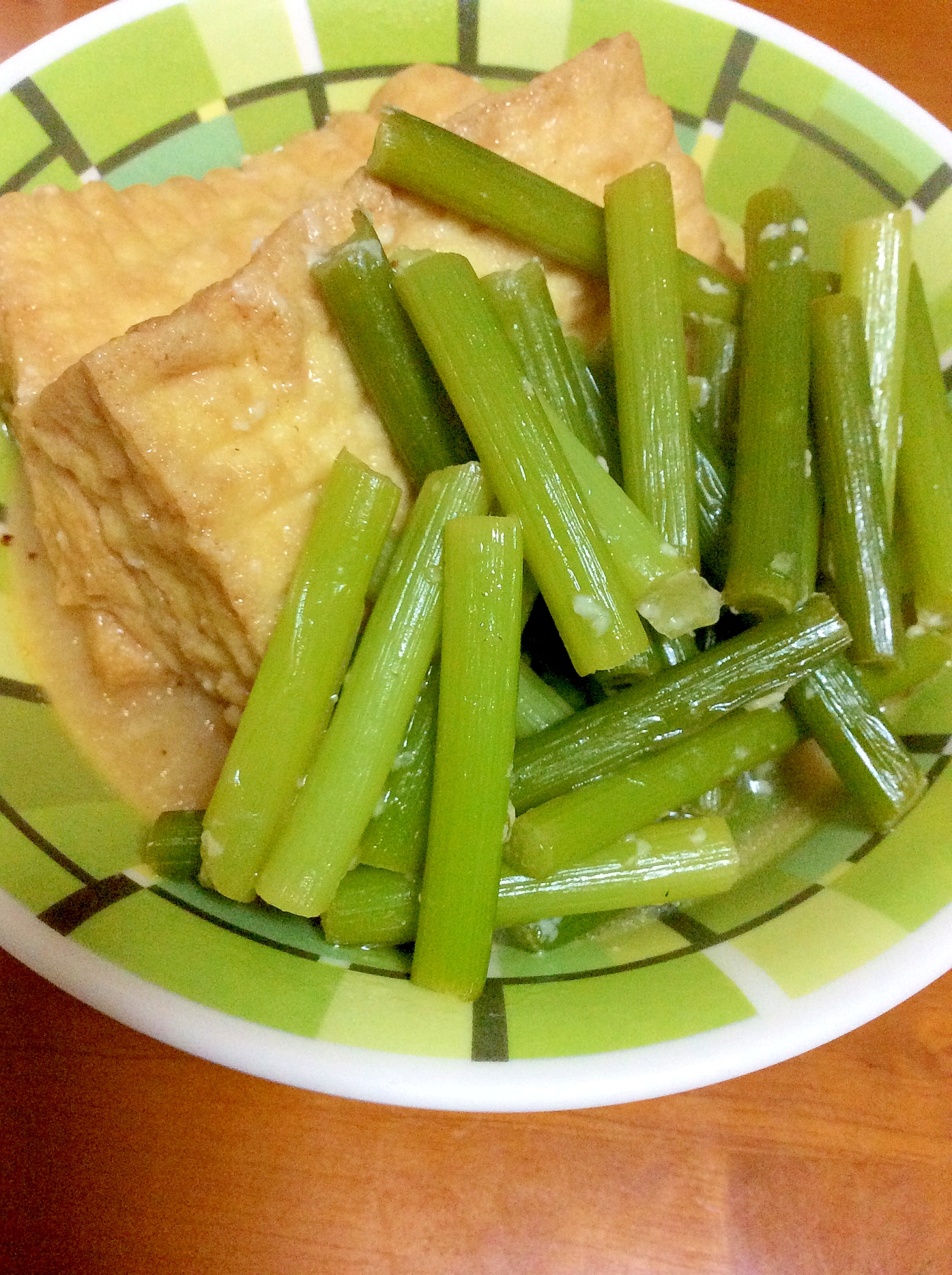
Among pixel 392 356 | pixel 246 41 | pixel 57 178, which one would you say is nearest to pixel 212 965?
pixel 392 356

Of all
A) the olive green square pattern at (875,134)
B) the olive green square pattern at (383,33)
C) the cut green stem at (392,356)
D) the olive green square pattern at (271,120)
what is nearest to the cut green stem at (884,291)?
the olive green square pattern at (875,134)

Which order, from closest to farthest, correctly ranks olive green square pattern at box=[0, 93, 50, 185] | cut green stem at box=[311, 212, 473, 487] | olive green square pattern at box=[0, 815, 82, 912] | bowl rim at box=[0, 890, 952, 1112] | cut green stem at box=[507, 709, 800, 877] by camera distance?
bowl rim at box=[0, 890, 952, 1112], olive green square pattern at box=[0, 815, 82, 912], cut green stem at box=[507, 709, 800, 877], cut green stem at box=[311, 212, 473, 487], olive green square pattern at box=[0, 93, 50, 185]

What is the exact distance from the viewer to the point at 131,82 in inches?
65.7

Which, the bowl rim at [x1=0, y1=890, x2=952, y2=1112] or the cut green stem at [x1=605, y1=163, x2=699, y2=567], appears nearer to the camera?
the bowl rim at [x1=0, y1=890, x2=952, y2=1112]

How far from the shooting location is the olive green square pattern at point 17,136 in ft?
5.08

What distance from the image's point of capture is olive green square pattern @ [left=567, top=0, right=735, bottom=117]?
6.06 ft

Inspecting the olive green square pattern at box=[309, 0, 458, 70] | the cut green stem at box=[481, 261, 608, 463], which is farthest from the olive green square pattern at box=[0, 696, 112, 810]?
the olive green square pattern at box=[309, 0, 458, 70]

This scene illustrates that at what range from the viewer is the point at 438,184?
54.2 inches

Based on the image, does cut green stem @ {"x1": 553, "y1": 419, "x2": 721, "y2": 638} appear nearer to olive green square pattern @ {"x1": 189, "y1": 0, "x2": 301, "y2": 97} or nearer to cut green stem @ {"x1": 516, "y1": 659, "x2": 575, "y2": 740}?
cut green stem @ {"x1": 516, "y1": 659, "x2": 575, "y2": 740}

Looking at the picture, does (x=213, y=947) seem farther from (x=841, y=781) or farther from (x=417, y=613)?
(x=841, y=781)

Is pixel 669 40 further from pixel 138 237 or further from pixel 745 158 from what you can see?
pixel 138 237

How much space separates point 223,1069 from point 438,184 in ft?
4.37

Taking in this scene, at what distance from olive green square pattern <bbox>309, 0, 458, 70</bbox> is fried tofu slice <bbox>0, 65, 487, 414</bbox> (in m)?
0.10

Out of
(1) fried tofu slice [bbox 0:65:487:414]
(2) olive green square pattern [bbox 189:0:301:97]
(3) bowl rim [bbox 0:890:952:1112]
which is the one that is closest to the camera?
(3) bowl rim [bbox 0:890:952:1112]
